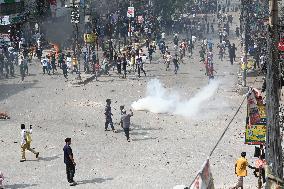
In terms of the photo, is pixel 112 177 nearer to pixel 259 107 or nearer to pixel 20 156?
pixel 20 156

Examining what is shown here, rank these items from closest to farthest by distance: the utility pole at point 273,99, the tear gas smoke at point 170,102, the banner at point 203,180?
the banner at point 203,180 < the utility pole at point 273,99 < the tear gas smoke at point 170,102

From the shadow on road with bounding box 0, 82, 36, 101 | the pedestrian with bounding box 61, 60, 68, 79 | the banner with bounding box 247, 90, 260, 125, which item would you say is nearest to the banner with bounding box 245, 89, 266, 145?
the banner with bounding box 247, 90, 260, 125

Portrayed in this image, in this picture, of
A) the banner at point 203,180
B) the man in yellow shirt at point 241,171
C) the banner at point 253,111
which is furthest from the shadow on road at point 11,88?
the banner at point 203,180

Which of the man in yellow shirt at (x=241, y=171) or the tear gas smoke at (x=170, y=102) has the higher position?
the tear gas smoke at (x=170, y=102)

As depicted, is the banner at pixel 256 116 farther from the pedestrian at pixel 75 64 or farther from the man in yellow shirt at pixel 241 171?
the pedestrian at pixel 75 64

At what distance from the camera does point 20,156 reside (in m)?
19.0

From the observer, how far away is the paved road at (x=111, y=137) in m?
16.8

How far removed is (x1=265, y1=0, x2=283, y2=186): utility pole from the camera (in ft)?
39.1

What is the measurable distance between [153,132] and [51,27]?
28.6m

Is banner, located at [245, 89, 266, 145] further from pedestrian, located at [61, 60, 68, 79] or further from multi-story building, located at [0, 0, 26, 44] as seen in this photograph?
multi-story building, located at [0, 0, 26, 44]

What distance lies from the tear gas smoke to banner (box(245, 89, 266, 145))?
10.2 metres

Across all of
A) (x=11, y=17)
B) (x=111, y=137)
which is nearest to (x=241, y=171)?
(x=111, y=137)

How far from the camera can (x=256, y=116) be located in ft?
47.1

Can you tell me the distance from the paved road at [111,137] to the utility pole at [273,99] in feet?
11.9
